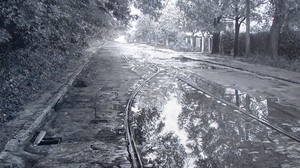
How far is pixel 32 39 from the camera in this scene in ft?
35.3

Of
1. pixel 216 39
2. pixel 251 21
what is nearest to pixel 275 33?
pixel 251 21

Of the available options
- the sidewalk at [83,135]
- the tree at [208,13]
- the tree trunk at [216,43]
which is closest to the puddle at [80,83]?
the sidewalk at [83,135]

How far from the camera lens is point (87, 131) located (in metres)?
6.51

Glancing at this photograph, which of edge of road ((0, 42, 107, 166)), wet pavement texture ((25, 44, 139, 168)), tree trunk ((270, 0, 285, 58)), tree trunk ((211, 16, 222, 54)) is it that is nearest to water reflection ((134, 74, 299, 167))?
wet pavement texture ((25, 44, 139, 168))

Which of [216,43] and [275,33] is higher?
[275,33]

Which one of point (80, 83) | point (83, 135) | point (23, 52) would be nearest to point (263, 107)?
point (83, 135)

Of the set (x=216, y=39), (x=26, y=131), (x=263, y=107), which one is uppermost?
(x=216, y=39)

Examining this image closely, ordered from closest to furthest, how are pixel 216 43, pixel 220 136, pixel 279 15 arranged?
pixel 220 136 → pixel 279 15 → pixel 216 43

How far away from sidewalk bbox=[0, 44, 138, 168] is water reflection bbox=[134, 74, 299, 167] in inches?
19.6

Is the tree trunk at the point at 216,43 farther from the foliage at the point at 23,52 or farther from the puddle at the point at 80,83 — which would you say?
the puddle at the point at 80,83

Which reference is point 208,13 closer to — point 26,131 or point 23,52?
point 23,52

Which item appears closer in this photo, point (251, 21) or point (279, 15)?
point (279, 15)

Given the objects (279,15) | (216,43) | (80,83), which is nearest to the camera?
(80,83)

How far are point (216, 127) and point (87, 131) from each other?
2.72 metres
